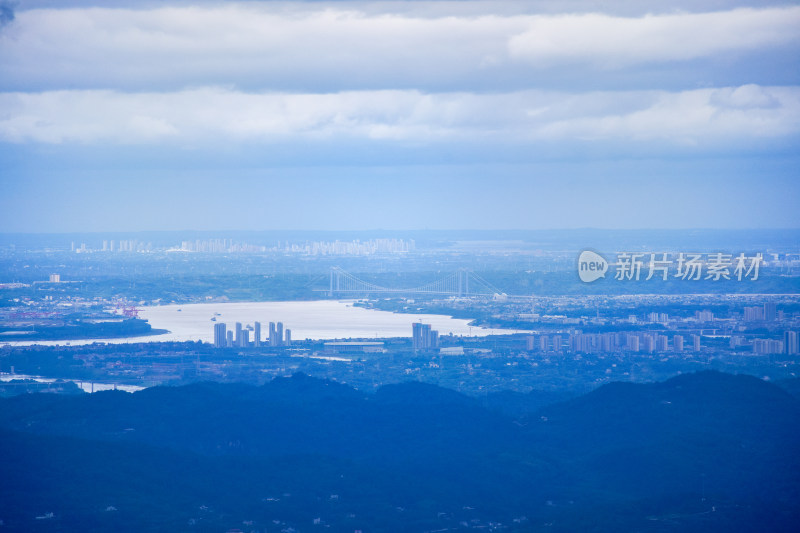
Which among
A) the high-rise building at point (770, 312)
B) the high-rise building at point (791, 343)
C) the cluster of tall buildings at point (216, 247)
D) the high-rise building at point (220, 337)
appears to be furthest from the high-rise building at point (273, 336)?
the cluster of tall buildings at point (216, 247)

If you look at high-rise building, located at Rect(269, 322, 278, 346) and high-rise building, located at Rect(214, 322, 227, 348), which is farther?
high-rise building, located at Rect(269, 322, 278, 346)

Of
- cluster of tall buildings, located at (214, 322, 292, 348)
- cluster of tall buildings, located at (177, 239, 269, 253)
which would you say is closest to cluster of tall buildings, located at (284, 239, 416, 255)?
cluster of tall buildings, located at (177, 239, 269, 253)

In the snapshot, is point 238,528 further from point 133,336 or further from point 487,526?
point 133,336

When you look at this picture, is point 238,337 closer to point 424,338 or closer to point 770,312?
point 424,338

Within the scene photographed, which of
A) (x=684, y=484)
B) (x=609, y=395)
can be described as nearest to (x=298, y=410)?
(x=609, y=395)

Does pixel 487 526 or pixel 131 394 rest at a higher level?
pixel 131 394

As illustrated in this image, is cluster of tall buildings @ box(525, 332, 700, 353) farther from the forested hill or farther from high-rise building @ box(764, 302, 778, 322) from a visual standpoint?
the forested hill
